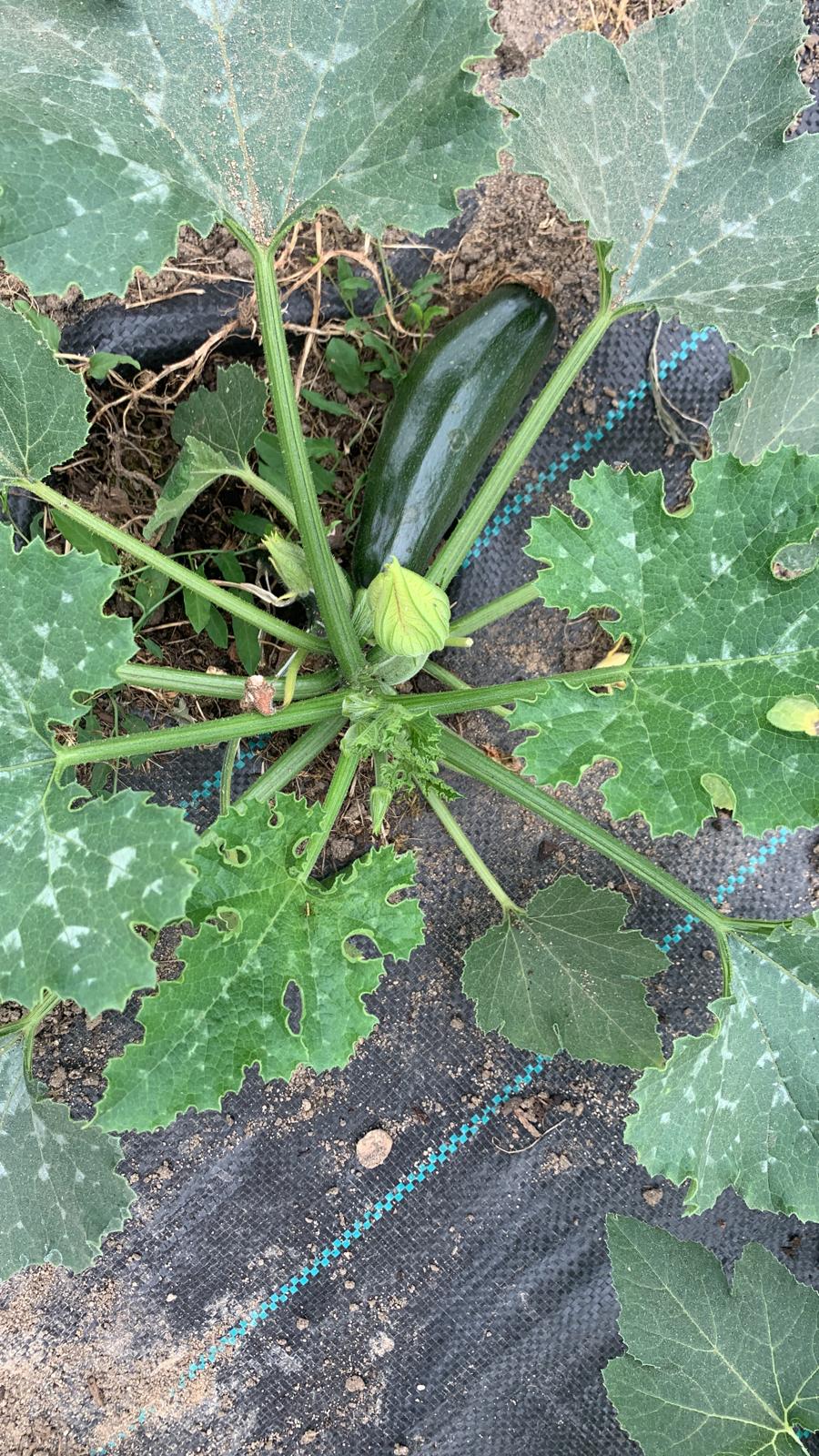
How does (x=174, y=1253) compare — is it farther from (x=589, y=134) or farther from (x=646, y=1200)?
(x=589, y=134)

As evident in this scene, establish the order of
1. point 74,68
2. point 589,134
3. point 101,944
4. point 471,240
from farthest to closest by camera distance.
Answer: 1. point 471,240
2. point 589,134
3. point 74,68
4. point 101,944

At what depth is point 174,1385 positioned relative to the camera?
7.92 feet

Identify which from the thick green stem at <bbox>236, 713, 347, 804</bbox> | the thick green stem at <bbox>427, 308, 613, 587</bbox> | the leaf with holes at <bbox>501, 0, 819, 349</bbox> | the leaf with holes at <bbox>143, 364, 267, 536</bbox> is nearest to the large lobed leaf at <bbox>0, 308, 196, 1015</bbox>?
the thick green stem at <bbox>236, 713, 347, 804</bbox>

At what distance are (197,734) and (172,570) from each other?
1.05 ft

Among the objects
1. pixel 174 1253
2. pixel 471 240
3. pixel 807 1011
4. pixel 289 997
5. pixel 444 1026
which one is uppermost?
pixel 471 240

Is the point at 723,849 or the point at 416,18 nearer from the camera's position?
the point at 416,18

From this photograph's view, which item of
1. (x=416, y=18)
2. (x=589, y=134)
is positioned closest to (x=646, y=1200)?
(x=589, y=134)

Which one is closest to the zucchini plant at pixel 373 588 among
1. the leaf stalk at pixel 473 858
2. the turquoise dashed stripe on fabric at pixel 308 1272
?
the leaf stalk at pixel 473 858

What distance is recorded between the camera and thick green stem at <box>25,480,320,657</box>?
1.75m

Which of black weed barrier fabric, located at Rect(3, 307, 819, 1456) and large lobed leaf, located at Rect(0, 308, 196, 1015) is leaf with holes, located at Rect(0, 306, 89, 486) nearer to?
large lobed leaf, located at Rect(0, 308, 196, 1015)

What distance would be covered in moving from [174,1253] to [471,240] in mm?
2476

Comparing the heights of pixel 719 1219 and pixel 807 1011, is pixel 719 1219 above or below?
below

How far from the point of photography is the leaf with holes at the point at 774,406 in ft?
6.56

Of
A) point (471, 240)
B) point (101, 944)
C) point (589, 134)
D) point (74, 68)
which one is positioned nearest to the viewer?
point (101, 944)
